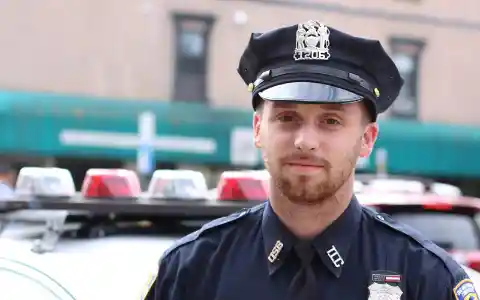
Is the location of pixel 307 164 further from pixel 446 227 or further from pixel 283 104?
pixel 446 227

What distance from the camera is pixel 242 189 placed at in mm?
2162

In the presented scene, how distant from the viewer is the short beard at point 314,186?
3.84 ft

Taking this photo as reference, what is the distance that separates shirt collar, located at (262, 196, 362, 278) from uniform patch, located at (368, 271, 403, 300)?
2.6 inches

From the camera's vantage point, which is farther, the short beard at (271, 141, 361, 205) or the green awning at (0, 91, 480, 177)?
the green awning at (0, 91, 480, 177)

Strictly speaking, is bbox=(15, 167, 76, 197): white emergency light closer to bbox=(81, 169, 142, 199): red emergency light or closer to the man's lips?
bbox=(81, 169, 142, 199): red emergency light

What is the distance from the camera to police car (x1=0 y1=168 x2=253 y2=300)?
5.57ft

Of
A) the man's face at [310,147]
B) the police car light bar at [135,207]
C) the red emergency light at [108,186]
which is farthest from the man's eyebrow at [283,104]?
the red emergency light at [108,186]

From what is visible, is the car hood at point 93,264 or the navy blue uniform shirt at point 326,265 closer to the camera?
the navy blue uniform shirt at point 326,265

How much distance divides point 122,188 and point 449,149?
12.2 meters

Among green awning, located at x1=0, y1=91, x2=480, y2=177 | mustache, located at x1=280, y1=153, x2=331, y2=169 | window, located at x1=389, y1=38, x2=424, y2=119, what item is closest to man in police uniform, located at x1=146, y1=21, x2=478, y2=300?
mustache, located at x1=280, y1=153, x2=331, y2=169

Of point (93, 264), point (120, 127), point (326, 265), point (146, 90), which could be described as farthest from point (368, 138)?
point (146, 90)

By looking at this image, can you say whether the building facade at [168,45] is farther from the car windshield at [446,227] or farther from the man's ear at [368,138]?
the man's ear at [368,138]

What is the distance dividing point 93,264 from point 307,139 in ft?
2.86

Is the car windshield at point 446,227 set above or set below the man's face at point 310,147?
below
